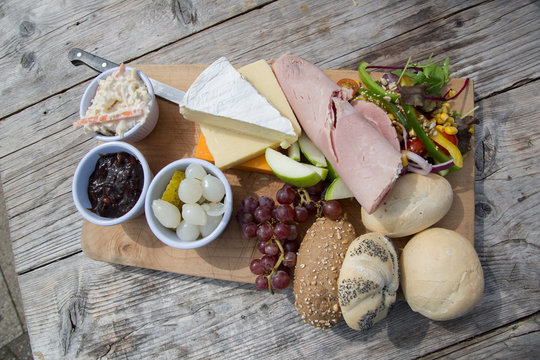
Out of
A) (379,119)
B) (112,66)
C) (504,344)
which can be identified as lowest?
(504,344)

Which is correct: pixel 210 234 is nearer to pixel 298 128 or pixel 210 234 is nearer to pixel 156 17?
pixel 298 128

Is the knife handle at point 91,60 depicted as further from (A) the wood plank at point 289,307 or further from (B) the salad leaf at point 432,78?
(B) the salad leaf at point 432,78

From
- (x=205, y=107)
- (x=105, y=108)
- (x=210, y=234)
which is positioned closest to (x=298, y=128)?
(x=205, y=107)

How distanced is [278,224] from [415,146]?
0.71 m

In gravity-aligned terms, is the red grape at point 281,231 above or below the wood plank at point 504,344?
above

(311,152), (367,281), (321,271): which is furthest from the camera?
(311,152)

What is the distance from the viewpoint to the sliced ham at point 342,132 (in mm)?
1344

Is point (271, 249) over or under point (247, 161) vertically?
under

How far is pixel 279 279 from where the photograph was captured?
1.45 m

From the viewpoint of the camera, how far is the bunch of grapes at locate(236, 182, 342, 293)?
57.3 inches

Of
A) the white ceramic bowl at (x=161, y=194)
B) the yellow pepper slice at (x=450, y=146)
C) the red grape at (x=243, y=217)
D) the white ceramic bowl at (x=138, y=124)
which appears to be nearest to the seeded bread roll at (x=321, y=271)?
the red grape at (x=243, y=217)

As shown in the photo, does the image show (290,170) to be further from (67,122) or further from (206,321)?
(67,122)

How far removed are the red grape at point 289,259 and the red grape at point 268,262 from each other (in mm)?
48

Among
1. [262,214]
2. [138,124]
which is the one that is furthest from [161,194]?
[262,214]
